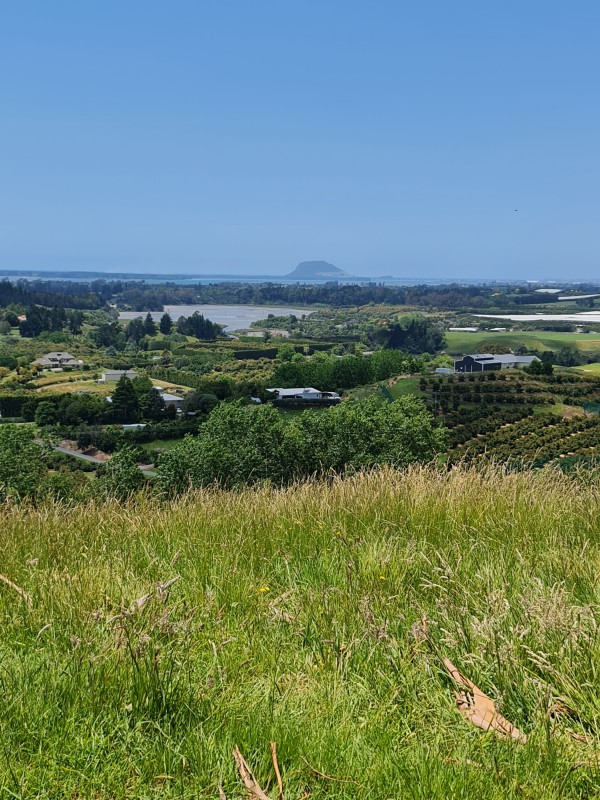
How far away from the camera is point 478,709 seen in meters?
2.23

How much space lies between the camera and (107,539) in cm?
394

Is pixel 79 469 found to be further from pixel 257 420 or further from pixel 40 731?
pixel 40 731

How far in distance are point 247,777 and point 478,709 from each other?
0.82 metres

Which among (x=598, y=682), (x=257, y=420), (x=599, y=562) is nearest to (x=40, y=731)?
(x=598, y=682)

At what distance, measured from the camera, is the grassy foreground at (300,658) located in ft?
6.06

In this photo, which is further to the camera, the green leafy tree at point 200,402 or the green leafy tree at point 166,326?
the green leafy tree at point 166,326

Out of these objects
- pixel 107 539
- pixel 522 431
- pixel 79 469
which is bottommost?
pixel 79 469

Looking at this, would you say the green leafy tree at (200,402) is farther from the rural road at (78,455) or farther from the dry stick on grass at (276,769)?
the dry stick on grass at (276,769)

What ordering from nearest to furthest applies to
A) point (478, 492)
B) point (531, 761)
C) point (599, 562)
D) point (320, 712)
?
point (531, 761)
point (320, 712)
point (599, 562)
point (478, 492)

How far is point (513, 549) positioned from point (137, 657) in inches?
84.3

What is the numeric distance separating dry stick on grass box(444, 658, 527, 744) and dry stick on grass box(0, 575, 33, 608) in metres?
1.61

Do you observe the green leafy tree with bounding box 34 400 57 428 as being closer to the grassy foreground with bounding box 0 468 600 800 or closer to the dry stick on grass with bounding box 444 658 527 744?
the grassy foreground with bounding box 0 468 600 800

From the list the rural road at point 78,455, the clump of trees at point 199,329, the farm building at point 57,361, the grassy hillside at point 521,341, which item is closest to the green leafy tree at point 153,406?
the rural road at point 78,455

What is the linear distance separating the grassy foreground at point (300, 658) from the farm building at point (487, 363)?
358ft
